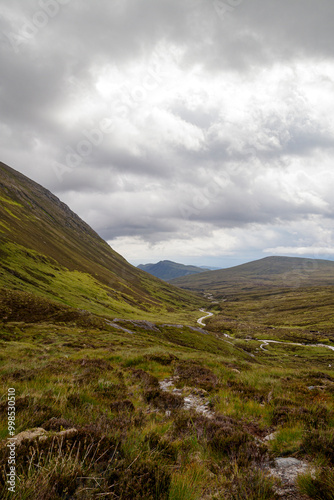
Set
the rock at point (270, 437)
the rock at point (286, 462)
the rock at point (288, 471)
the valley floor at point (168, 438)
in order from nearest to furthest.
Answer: the valley floor at point (168, 438)
the rock at point (288, 471)
the rock at point (286, 462)
the rock at point (270, 437)

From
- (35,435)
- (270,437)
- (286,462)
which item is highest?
(35,435)

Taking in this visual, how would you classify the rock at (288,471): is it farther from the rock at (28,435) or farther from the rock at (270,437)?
the rock at (28,435)

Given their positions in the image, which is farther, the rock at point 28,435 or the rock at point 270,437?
the rock at point 270,437

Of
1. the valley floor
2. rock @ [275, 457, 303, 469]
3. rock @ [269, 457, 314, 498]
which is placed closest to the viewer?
the valley floor

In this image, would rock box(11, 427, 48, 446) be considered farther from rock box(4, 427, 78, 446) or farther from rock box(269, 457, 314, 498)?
rock box(269, 457, 314, 498)

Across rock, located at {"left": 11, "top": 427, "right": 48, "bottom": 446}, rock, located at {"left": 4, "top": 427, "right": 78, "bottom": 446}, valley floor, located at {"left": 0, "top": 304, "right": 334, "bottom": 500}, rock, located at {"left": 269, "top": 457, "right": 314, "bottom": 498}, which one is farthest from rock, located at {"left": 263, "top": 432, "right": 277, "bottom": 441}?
rock, located at {"left": 11, "top": 427, "right": 48, "bottom": 446}

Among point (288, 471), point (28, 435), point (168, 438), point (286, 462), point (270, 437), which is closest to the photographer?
point (28, 435)

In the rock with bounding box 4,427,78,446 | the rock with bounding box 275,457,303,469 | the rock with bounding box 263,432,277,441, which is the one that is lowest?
the rock with bounding box 263,432,277,441

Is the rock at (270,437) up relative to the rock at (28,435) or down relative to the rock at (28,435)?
down

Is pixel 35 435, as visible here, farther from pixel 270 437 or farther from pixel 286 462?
pixel 270 437

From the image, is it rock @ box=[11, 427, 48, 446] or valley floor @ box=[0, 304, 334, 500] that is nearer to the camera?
valley floor @ box=[0, 304, 334, 500]

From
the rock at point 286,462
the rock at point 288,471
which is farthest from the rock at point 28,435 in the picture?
the rock at point 286,462

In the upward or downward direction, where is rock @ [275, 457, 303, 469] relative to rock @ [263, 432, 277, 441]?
upward

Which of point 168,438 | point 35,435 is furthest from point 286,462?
point 35,435
